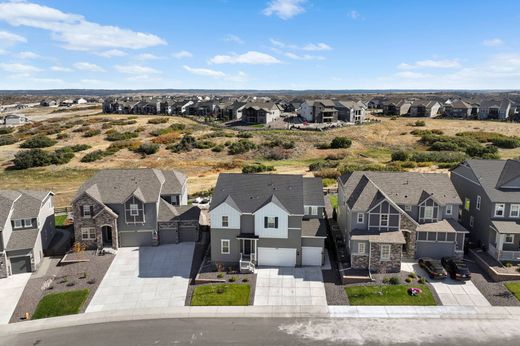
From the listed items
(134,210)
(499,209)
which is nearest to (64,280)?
(134,210)

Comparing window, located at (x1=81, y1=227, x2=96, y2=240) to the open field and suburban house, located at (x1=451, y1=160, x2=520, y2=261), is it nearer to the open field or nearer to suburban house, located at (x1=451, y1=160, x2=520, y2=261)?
the open field

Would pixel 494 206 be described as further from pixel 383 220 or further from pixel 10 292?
pixel 10 292

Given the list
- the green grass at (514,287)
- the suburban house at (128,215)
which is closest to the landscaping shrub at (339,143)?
the suburban house at (128,215)

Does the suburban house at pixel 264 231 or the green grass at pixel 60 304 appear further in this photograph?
the suburban house at pixel 264 231

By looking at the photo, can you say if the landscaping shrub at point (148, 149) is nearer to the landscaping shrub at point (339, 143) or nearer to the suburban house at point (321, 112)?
the landscaping shrub at point (339, 143)

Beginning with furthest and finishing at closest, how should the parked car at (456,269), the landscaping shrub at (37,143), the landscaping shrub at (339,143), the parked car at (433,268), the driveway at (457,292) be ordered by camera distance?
the landscaping shrub at (37,143) → the landscaping shrub at (339,143) → the parked car at (433,268) → the parked car at (456,269) → the driveway at (457,292)

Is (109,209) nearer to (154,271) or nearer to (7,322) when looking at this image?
(154,271)

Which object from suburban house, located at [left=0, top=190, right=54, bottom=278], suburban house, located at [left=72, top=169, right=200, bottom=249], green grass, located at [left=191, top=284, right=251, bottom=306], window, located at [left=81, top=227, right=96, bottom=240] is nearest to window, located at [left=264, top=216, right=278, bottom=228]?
green grass, located at [left=191, top=284, right=251, bottom=306]
